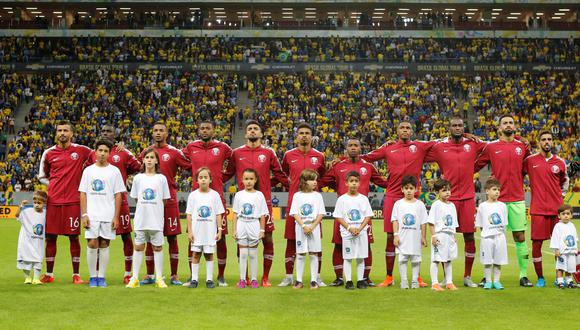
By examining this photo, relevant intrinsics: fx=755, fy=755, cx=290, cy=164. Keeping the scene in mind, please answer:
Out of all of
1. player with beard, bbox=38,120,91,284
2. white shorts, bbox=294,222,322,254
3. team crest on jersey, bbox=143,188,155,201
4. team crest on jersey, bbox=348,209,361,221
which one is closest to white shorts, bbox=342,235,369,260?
team crest on jersey, bbox=348,209,361,221

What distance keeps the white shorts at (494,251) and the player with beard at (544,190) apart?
0.81 m

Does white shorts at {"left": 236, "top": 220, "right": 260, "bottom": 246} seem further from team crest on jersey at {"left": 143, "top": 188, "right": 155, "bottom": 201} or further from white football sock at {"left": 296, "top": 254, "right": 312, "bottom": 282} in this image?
team crest on jersey at {"left": 143, "top": 188, "right": 155, "bottom": 201}

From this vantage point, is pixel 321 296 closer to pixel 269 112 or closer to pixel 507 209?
pixel 507 209

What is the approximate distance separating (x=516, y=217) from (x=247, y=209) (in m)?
4.25

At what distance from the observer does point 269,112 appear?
157ft

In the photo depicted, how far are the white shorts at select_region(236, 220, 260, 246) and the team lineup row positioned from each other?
42cm

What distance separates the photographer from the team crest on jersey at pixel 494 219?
11.6 m

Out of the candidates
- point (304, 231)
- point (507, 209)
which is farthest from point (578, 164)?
point (304, 231)

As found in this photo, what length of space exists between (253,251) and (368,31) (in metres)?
47.7

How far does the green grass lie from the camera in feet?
28.7

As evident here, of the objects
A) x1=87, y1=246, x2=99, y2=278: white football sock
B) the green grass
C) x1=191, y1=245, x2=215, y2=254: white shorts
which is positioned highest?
x1=191, y1=245, x2=215, y2=254: white shorts

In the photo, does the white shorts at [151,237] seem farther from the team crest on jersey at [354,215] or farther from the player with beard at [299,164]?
the team crest on jersey at [354,215]

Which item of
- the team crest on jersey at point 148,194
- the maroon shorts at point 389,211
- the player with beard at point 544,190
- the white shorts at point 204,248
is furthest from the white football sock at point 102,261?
the player with beard at point 544,190

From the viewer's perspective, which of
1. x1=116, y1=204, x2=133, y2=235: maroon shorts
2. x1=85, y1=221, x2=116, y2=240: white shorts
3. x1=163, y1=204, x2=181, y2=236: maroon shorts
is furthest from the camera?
x1=116, y1=204, x2=133, y2=235: maroon shorts
